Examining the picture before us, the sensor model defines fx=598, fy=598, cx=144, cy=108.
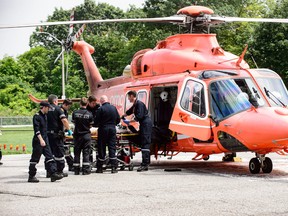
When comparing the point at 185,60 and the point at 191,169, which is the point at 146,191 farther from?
the point at 185,60

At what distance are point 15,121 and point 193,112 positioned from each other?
189ft

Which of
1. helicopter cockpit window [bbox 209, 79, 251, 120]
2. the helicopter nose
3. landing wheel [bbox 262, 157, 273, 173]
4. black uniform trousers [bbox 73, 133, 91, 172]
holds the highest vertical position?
helicopter cockpit window [bbox 209, 79, 251, 120]

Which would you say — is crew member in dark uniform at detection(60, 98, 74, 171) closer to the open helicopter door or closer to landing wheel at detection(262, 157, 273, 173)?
the open helicopter door

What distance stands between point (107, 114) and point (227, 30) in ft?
119

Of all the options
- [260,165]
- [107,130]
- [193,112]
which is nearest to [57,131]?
[107,130]

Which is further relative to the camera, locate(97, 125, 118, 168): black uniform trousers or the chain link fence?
the chain link fence

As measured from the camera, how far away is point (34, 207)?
9.03m

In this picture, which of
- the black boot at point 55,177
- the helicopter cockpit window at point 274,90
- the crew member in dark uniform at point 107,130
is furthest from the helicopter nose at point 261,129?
the black boot at point 55,177

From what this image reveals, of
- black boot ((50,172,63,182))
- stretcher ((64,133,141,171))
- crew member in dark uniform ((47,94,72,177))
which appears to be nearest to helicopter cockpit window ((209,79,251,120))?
stretcher ((64,133,141,171))

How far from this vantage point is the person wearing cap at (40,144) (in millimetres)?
12617

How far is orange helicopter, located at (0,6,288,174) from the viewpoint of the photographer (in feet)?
44.1

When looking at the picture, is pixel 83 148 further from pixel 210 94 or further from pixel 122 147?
pixel 210 94

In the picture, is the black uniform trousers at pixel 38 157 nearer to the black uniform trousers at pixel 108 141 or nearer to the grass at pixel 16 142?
the black uniform trousers at pixel 108 141

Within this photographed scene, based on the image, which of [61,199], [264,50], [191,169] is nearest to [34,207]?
[61,199]
